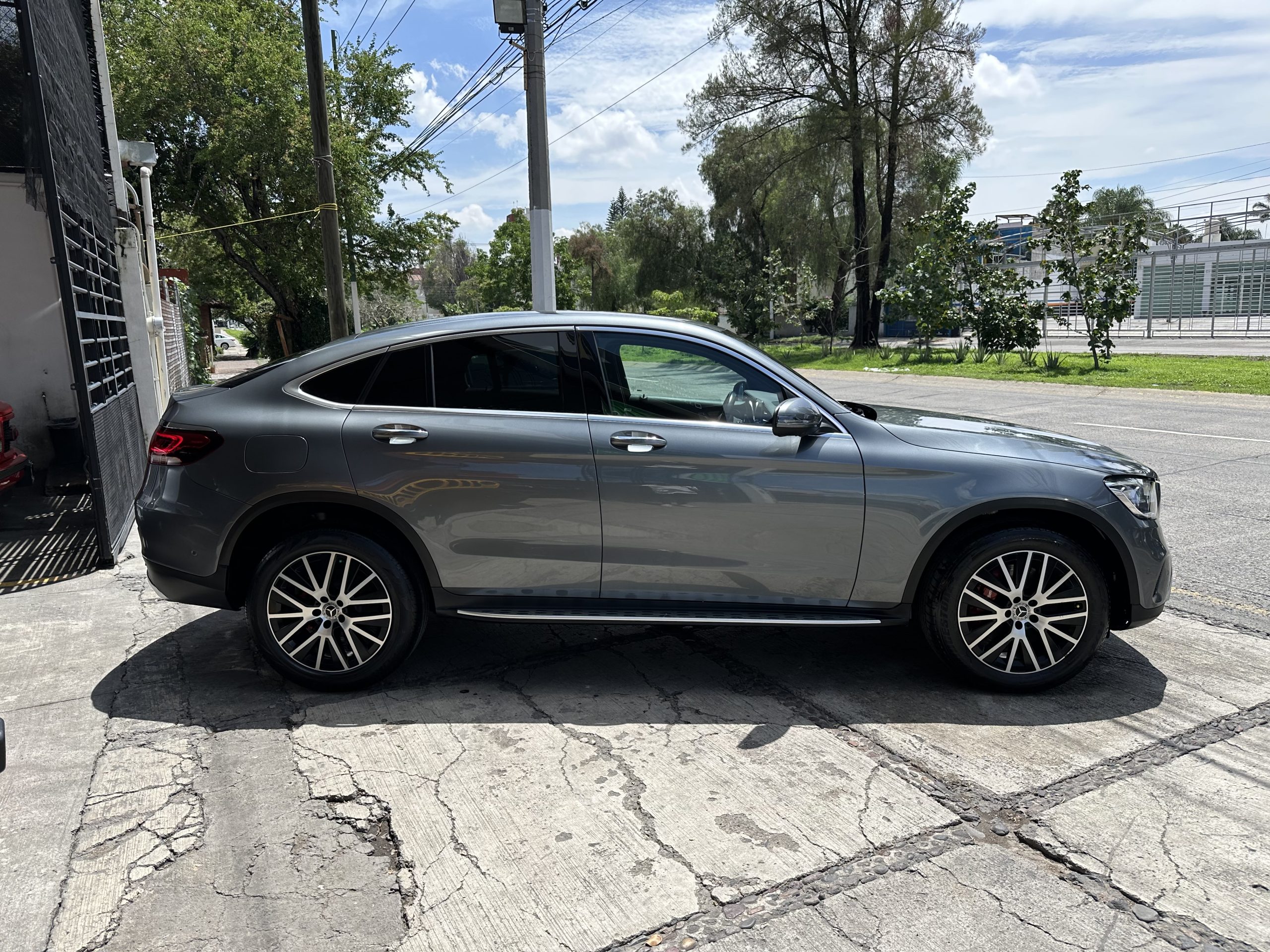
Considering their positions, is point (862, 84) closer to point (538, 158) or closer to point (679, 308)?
point (679, 308)

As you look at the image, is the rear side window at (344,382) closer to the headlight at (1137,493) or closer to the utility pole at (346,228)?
the headlight at (1137,493)

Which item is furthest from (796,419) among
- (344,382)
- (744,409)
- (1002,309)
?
(1002,309)

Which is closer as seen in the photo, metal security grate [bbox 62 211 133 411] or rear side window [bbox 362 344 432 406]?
rear side window [bbox 362 344 432 406]

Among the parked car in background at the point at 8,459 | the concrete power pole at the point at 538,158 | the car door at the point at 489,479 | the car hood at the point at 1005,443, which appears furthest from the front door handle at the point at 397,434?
the concrete power pole at the point at 538,158

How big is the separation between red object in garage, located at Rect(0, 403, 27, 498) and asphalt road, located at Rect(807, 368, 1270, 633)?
8.94 meters

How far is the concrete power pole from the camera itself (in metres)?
11.0

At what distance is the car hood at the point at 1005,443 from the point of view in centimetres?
425

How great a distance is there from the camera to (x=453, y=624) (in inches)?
211

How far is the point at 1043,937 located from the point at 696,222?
50782 mm

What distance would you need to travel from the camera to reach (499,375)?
441cm

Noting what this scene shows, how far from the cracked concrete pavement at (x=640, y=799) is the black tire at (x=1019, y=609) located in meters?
0.18

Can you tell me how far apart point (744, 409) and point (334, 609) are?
2.10 meters

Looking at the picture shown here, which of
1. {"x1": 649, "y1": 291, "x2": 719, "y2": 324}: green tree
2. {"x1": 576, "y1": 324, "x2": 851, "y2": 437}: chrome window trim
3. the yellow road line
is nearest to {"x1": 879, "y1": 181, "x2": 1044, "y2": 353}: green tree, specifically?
{"x1": 649, "y1": 291, "x2": 719, "y2": 324}: green tree

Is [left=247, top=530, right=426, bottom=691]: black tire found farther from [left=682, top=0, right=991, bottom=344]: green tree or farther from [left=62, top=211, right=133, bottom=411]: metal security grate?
[left=682, top=0, right=991, bottom=344]: green tree
